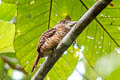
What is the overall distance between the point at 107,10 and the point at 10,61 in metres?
0.65

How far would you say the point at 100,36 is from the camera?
5.28 feet

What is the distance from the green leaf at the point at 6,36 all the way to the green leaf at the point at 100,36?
58 centimetres

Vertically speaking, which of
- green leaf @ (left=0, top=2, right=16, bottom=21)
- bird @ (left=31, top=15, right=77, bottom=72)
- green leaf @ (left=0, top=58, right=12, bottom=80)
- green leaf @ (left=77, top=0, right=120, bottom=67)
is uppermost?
green leaf @ (left=0, top=2, right=16, bottom=21)

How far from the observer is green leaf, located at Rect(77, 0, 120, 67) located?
156cm

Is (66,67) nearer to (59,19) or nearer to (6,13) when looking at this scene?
(59,19)

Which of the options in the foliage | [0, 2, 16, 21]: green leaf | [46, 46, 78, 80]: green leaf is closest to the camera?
[0, 2, 16, 21]: green leaf

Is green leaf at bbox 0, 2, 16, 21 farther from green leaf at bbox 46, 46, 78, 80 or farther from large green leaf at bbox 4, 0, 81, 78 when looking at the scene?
green leaf at bbox 46, 46, 78, 80

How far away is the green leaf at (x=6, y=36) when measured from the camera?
39.9 inches

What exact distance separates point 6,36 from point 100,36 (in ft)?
2.33

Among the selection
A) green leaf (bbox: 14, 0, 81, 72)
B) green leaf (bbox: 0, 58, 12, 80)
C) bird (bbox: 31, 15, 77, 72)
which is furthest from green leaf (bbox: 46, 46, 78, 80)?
green leaf (bbox: 0, 58, 12, 80)

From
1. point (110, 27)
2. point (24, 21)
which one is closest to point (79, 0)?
point (110, 27)

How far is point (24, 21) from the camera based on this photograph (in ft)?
5.34

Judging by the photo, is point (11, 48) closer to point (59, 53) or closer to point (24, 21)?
point (59, 53)

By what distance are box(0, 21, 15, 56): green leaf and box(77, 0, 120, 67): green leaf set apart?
1.92 ft
